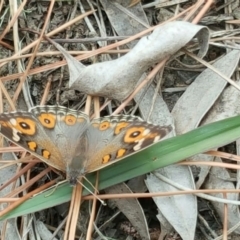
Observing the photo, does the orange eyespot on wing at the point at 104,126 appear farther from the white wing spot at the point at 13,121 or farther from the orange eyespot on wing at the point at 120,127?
the white wing spot at the point at 13,121

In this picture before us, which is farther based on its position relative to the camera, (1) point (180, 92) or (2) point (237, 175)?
(1) point (180, 92)

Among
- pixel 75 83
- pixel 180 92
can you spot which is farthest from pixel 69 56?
pixel 180 92

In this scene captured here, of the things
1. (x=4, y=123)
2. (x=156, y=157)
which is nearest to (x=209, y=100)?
(x=156, y=157)

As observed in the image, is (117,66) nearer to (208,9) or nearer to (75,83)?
(75,83)

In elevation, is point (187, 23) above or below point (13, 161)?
above

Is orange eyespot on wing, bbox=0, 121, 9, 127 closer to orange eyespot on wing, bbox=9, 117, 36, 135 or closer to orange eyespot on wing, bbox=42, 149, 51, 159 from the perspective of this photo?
orange eyespot on wing, bbox=9, 117, 36, 135

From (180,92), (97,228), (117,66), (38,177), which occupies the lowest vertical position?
(97,228)

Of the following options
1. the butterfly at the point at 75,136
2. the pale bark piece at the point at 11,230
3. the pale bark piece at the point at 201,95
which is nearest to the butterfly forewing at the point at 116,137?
the butterfly at the point at 75,136

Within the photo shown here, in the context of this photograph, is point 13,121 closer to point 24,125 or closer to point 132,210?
point 24,125
